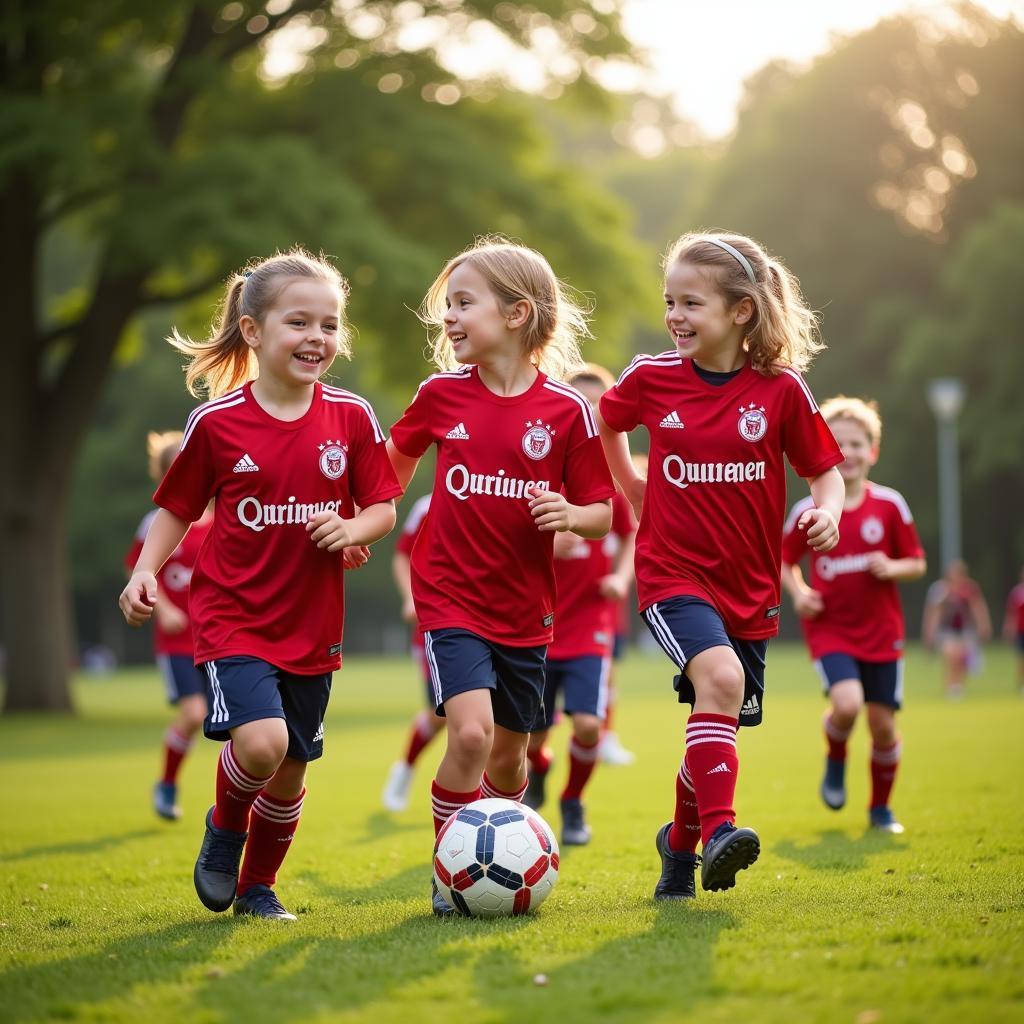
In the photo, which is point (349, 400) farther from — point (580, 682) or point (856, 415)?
point (856, 415)

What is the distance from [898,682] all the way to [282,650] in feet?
14.8

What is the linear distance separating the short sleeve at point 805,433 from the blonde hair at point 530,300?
0.85m

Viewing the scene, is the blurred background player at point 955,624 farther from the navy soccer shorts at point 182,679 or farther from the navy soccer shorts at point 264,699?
the navy soccer shorts at point 264,699

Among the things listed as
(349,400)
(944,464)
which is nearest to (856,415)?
(349,400)

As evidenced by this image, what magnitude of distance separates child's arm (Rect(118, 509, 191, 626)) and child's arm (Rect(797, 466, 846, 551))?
91.6 inches

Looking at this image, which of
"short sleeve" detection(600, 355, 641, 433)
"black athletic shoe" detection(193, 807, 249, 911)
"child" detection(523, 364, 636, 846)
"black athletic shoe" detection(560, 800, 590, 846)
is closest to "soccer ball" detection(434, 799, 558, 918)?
"black athletic shoe" detection(193, 807, 249, 911)

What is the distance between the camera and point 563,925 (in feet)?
17.1

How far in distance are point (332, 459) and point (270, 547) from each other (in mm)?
411

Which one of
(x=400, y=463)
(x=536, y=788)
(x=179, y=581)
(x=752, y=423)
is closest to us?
(x=752, y=423)

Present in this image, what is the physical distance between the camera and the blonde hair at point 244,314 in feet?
18.9

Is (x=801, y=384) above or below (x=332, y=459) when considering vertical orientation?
above

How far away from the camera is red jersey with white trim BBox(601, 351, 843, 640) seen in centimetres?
568

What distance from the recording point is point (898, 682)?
870 centimetres

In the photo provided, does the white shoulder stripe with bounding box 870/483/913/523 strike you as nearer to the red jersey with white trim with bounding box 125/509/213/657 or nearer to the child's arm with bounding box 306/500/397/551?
the child's arm with bounding box 306/500/397/551
